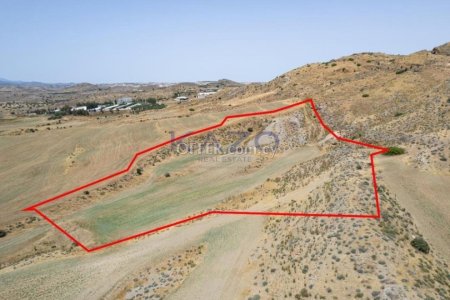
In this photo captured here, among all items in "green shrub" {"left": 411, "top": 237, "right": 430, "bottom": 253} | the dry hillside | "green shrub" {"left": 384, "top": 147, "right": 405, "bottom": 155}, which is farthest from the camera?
"green shrub" {"left": 384, "top": 147, "right": 405, "bottom": 155}

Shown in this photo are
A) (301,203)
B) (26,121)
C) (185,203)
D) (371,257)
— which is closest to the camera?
(371,257)

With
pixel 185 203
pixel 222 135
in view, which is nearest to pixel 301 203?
pixel 185 203

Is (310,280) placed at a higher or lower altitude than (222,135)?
lower

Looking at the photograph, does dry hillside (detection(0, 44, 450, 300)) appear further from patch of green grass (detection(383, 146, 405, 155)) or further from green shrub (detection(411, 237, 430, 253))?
patch of green grass (detection(383, 146, 405, 155))

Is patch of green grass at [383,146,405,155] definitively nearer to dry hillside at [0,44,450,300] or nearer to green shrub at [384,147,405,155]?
green shrub at [384,147,405,155]

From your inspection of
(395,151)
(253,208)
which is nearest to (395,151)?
(395,151)

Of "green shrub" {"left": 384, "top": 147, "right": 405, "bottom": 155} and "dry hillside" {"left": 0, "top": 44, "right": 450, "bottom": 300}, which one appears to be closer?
"dry hillside" {"left": 0, "top": 44, "right": 450, "bottom": 300}

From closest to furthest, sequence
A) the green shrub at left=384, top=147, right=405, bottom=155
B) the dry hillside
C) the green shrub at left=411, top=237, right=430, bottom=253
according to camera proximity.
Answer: the dry hillside, the green shrub at left=411, top=237, right=430, bottom=253, the green shrub at left=384, top=147, right=405, bottom=155

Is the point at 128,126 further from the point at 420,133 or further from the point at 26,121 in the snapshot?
the point at 26,121

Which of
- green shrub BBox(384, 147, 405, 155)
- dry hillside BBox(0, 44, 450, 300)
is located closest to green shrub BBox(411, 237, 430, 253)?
dry hillside BBox(0, 44, 450, 300)

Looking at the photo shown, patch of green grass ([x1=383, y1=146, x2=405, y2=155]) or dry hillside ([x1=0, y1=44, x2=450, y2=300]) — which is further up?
patch of green grass ([x1=383, y1=146, x2=405, y2=155])

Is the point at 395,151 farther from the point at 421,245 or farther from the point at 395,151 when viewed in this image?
the point at 421,245
